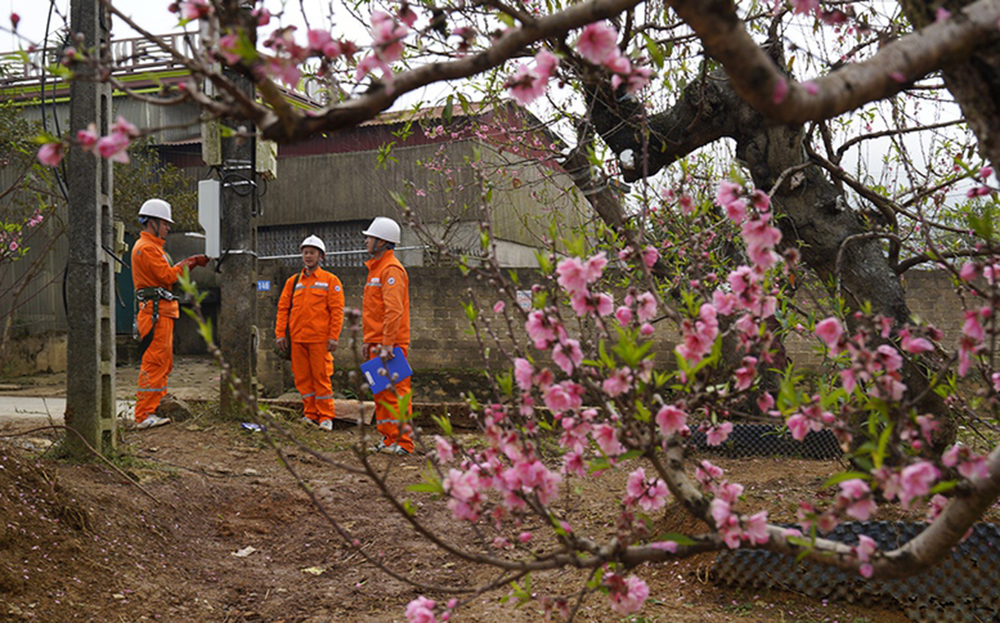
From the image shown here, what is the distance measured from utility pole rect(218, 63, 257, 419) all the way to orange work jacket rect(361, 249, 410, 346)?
1.30 m

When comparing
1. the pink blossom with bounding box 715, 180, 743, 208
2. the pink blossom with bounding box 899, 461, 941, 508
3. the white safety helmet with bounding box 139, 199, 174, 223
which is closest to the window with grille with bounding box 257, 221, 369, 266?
the white safety helmet with bounding box 139, 199, 174, 223

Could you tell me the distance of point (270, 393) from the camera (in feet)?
34.4

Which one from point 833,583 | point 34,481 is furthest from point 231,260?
point 833,583

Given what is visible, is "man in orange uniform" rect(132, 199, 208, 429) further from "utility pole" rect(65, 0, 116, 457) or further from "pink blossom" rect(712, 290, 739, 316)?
"pink blossom" rect(712, 290, 739, 316)

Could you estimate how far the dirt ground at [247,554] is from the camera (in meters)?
3.28

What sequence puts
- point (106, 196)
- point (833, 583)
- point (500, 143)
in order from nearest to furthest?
point (833, 583)
point (106, 196)
point (500, 143)

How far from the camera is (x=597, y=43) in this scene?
1.41 m

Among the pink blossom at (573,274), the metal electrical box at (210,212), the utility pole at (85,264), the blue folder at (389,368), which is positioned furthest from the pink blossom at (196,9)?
the metal electrical box at (210,212)

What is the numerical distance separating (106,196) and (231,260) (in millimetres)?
2747

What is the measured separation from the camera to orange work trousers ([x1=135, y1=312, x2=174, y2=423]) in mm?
6984

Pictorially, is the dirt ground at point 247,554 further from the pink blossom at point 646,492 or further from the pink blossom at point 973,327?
the pink blossom at point 973,327

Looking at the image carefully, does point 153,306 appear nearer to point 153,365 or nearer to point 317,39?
point 153,365

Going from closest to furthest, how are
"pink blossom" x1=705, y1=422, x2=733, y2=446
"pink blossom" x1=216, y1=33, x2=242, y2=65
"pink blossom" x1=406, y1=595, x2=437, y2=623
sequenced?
1. "pink blossom" x1=216, y1=33, x2=242, y2=65
2. "pink blossom" x1=406, y1=595, x2=437, y2=623
3. "pink blossom" x1=705, y1=422, x2=733, y2=446

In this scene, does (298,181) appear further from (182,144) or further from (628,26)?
(628,26)
